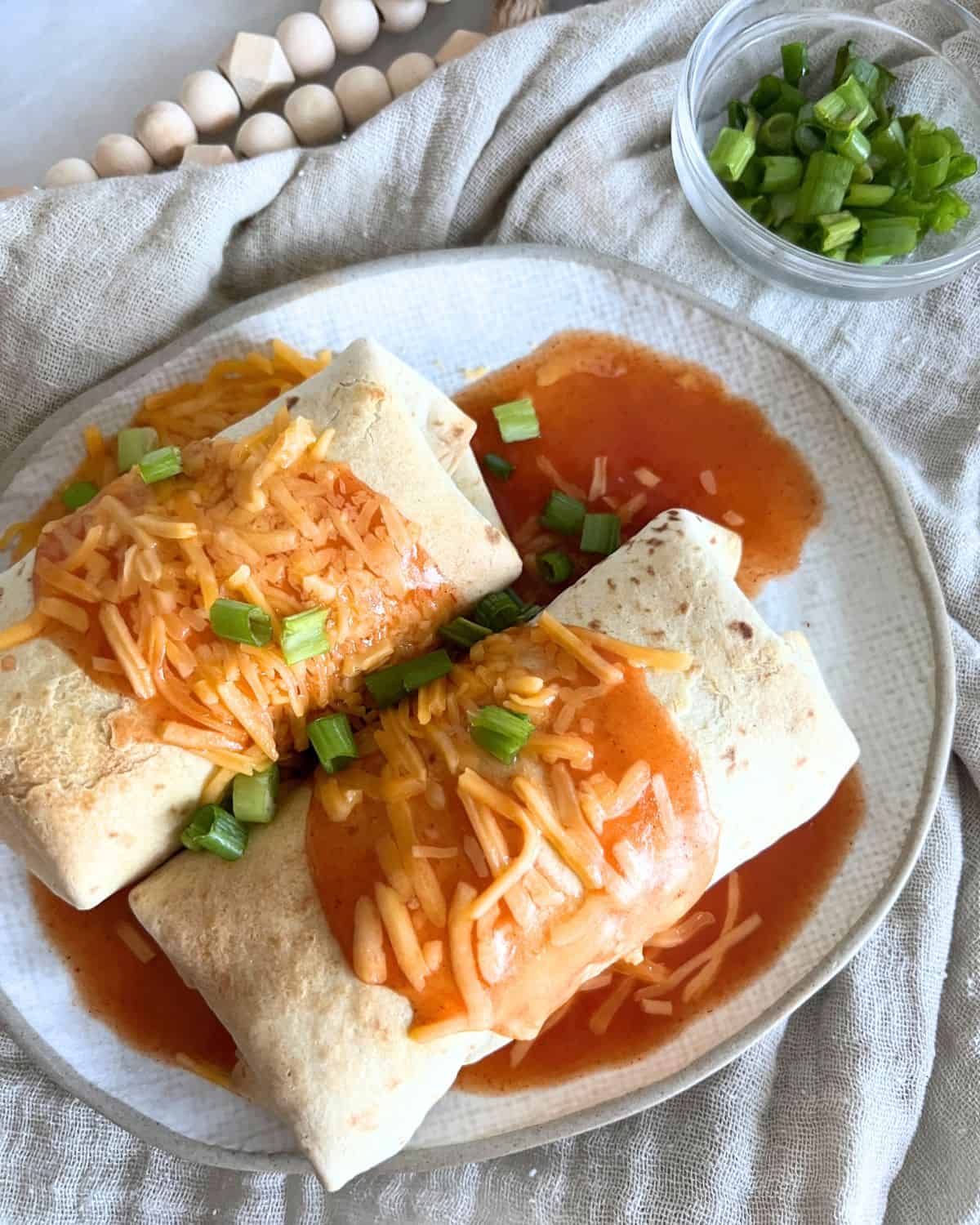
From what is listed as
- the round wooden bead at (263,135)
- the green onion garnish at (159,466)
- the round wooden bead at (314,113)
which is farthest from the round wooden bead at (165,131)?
the green onion garnish at (159,466)

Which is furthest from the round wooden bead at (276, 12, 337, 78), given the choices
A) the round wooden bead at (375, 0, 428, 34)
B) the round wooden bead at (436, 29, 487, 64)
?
the round wooden bead at (436, 29, 487, 64)

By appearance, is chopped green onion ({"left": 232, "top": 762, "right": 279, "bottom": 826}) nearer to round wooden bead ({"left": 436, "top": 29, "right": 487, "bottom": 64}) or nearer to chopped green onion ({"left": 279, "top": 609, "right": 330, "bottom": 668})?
chopped green onion ({"left": 279, "top": 609, "right": 330, "bottom": 668})

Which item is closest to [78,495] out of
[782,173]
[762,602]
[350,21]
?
[350,21]

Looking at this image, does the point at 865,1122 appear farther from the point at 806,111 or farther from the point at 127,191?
the point at 127,191

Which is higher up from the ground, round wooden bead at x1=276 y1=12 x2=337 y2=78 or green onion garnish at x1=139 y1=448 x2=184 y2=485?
round wooden bead at x1=276 y1=12 x2=337 y2=78

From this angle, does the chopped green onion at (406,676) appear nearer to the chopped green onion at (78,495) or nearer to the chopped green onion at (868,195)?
the chopped green onion at (78,495)

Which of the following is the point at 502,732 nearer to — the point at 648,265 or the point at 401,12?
the point at 648,265
